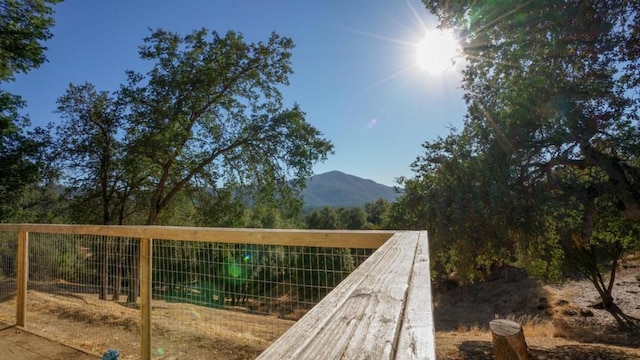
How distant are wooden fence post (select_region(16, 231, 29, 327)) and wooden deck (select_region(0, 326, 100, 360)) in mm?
254

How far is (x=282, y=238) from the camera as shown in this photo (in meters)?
2.67

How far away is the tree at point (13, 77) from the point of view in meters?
10.9

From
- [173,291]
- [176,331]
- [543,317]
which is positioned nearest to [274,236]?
[173,291]

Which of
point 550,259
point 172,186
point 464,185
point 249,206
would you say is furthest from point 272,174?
point 550,259

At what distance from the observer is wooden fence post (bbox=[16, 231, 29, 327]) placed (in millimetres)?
4723

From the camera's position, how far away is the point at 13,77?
11.9m

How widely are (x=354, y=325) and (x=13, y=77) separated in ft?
51.9

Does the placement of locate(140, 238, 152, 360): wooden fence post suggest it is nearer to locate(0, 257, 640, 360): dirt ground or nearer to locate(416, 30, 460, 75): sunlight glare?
locate(0, 257, 640, 360): dirt ground

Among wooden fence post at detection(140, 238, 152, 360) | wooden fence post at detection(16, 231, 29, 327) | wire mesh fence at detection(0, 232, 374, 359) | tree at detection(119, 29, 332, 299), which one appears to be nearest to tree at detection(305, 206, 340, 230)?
→ tree at detection(119, 29, 332, 299)

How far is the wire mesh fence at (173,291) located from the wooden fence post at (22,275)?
0.09 m

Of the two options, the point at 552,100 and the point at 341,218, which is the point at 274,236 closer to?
the point at 552,100

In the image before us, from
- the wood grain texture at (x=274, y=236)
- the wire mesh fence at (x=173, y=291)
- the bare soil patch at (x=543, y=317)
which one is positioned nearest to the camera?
the wood grain texture at (x=274, y=236)

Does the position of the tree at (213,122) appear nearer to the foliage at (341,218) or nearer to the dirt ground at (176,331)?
the dirt ground at (176,331)

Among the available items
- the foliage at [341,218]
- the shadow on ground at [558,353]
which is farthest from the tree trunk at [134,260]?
the foliage at [341,218]
